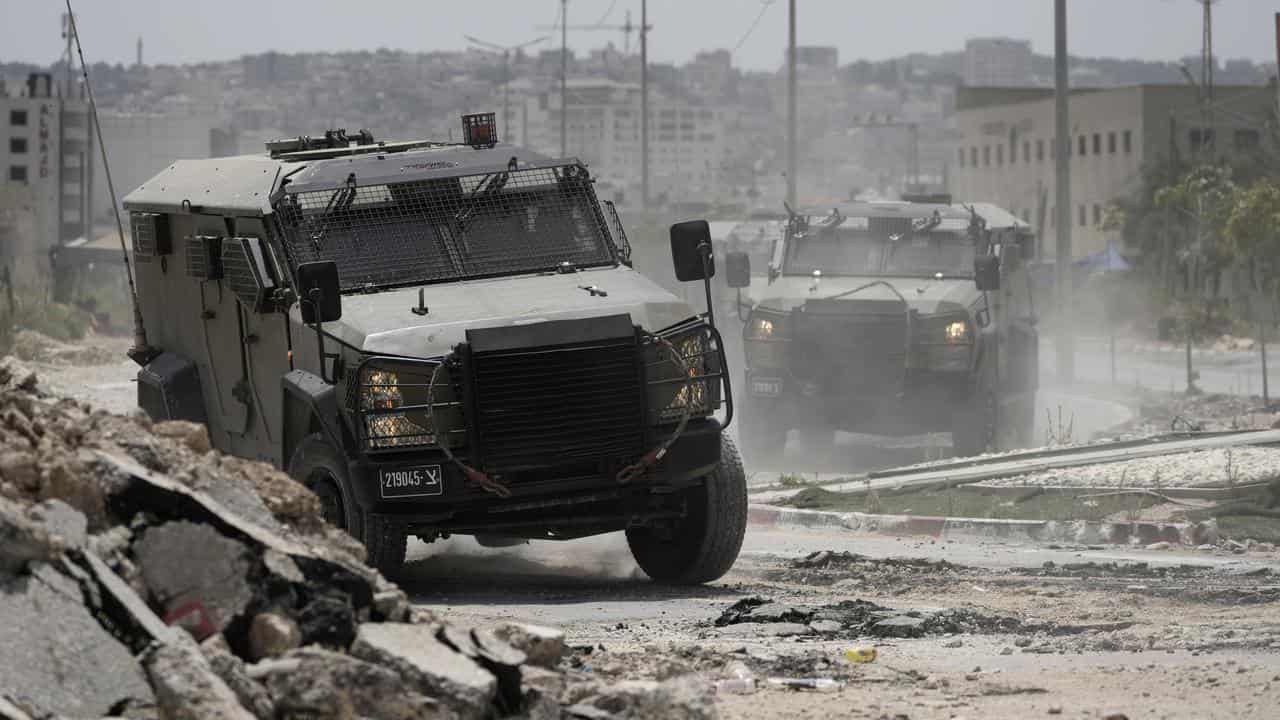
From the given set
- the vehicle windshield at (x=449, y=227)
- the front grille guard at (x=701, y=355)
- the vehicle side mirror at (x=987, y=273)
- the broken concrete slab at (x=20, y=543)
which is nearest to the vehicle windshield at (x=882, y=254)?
the vehicle side mirror at (x=987, y=273)

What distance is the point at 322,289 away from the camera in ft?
32.4

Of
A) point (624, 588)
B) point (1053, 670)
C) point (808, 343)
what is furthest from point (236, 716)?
point (808, 343)

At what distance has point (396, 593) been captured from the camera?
7.13 meters

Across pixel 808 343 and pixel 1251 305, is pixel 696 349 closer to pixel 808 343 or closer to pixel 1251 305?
pixel 808 343

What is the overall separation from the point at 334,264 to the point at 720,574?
112 inches

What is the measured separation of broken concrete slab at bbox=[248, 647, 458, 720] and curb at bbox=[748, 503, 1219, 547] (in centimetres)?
789

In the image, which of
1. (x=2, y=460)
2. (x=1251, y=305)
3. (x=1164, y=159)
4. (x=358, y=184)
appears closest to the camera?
(x=2, y=460)

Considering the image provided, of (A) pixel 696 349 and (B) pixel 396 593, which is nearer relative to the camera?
(B) pixel 396 593

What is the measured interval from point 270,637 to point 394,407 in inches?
126

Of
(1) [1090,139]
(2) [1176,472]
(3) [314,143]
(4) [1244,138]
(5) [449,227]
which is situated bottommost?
(2) [1176,472]

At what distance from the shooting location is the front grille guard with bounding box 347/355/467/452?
967 cm

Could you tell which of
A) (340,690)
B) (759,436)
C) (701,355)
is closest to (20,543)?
(340,690)

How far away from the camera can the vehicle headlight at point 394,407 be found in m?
9.70

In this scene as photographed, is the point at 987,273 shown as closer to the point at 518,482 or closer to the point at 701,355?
the point at 701,355
